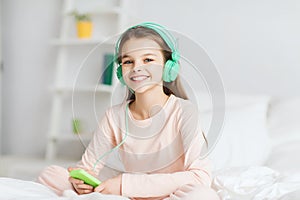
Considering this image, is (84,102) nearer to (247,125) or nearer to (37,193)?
(37,193)

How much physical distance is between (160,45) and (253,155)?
0.78 meters

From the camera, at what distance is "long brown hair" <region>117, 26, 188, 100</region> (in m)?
0.98

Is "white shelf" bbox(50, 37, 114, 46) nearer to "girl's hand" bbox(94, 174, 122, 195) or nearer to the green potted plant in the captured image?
the green potted plant

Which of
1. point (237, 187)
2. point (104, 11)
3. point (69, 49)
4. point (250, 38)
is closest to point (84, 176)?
point (237, 187)

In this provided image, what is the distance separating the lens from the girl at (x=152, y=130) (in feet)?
3.20

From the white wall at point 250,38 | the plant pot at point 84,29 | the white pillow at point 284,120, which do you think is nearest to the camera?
the white pillow at point 284,120

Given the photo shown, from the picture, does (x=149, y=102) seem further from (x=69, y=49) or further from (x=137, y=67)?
(x=69, y=49)

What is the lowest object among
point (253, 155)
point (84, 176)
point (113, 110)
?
point (253, 155)

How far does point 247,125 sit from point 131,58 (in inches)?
32.8

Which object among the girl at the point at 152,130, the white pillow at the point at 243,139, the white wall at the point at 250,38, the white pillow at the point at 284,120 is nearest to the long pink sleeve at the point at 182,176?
the girl at the point at 152,130

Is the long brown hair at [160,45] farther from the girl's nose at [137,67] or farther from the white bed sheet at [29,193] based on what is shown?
the white bed sheet at [29,193]

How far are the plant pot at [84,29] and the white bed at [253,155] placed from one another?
1.07 meters

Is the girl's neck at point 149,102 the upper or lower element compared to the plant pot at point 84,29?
lower

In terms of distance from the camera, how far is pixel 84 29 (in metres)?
2.57
